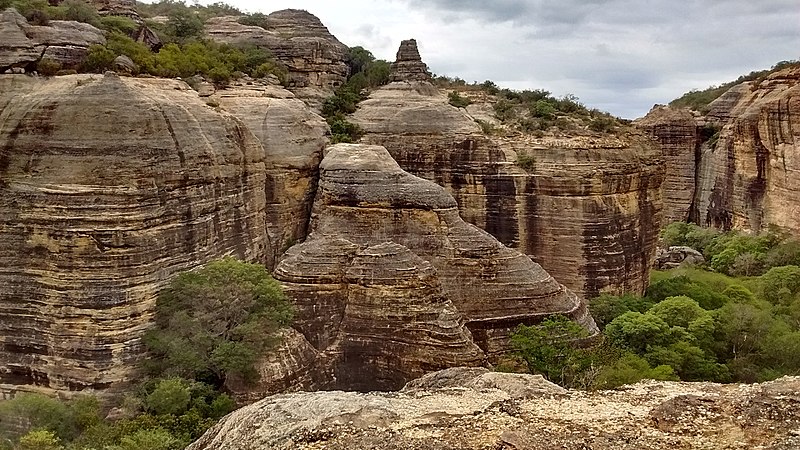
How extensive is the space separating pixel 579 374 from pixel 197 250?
464 inches

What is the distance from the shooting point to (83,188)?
56.1ft

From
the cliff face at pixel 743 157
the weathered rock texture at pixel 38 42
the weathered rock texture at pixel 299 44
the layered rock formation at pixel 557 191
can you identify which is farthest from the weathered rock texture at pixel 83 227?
the cliff face at pixel 743 157

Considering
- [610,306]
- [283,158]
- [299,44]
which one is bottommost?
[610,306]

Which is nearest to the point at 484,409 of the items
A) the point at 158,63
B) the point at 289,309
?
the point at 289,309

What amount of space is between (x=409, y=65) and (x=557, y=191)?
555 inches

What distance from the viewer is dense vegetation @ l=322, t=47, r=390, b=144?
103 ft

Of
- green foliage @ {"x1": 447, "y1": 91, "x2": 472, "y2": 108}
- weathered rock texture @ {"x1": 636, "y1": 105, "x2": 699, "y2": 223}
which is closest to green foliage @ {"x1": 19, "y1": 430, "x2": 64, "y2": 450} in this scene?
green foliage @ {"x1": 447, "y1": 91, "x2": 472, "y2": 108}

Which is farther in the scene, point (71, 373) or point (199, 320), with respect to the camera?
point (199, 320)

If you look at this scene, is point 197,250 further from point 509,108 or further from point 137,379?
point 509,108

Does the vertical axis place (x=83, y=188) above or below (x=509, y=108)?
below

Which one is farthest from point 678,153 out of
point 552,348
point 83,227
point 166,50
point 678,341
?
point 83,227

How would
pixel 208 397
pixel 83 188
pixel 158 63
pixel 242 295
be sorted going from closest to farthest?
pixel 83 188
pixel 208 397
pixel 242 295
pixel 158 63

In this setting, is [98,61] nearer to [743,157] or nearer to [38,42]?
[38,42]

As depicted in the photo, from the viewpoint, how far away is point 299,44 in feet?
123
